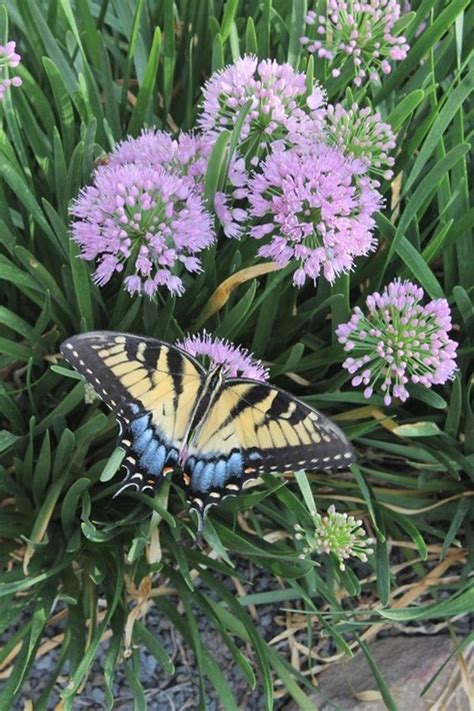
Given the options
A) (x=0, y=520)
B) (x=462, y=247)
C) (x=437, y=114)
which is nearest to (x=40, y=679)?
(x=0, y=520)

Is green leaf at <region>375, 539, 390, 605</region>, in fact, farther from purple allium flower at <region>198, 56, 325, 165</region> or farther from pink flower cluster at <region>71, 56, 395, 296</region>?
purple allium flower at <region>198, 56, 325, 165</region>

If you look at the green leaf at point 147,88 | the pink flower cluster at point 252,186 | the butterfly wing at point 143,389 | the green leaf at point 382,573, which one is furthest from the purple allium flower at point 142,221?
the green leaf at point 382,573

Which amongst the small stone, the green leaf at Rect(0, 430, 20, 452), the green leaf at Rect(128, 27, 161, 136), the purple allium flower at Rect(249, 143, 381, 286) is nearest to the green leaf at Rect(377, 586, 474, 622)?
the small stone

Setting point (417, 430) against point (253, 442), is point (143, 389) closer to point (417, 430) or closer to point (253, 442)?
point (253, 442)

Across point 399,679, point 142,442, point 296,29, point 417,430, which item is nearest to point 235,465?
point 142,442

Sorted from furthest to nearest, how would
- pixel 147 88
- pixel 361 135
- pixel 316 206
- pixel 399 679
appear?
pixel 399 679, pixel 147 88, pixel 361 135, pixel 316 206
